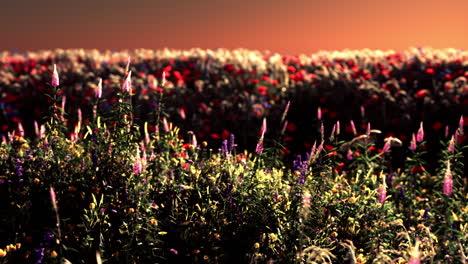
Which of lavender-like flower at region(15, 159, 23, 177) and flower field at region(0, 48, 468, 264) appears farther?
lavender-like flower at region(15, 159, 23, 177)

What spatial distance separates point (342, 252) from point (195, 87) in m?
7.62

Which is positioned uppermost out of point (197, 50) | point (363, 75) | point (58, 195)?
point (197, 50)

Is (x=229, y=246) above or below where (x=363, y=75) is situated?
below

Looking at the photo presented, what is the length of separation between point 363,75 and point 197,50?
209 inches

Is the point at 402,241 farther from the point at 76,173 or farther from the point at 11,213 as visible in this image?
the point at 11,213

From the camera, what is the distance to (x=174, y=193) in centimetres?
427

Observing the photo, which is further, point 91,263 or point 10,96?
point 10,96

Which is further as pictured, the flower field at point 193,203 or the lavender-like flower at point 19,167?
the lavender-like flower at point 19,167

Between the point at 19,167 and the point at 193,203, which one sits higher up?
the point at 19,167

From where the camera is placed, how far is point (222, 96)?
33.9 ft

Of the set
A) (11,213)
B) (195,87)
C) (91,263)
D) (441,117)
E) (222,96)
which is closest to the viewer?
(91,263)

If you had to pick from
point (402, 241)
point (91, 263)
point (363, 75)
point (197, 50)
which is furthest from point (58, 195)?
point (197, 50)

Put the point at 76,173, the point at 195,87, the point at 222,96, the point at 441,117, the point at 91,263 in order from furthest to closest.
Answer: the point at 195,87, the point at 222,96, the point at 441,117, the point at 76,173, the point at 91,263

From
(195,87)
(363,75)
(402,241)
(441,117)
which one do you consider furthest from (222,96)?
(402,241)
